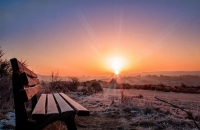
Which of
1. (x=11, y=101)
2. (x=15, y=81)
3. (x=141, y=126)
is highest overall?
(x=15, y=81)

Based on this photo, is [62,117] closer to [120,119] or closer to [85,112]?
[85,112]

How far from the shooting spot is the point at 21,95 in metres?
3.15

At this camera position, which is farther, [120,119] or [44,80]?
[44,80]

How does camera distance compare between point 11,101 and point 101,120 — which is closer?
point 101,120

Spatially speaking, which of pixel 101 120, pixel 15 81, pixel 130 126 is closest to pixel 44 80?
pixel 101 120

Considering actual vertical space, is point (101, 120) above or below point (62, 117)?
below

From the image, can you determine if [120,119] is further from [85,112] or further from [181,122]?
[85,112]

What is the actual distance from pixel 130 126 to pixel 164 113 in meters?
1.91

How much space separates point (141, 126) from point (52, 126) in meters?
2.30

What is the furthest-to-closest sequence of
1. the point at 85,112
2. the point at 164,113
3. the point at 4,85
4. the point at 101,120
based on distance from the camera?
1. the point at 4,85
2. the point at 164,113
3. the point at 101,120
4. the point at 85,112

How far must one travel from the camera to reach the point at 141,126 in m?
6.59

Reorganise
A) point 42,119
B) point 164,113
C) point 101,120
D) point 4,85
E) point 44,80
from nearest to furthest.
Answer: point 42,119, point 101,120, point 164,113, point 4,85, point 44,80

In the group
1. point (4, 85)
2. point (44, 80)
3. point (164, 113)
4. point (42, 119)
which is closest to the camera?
point (42, 119)

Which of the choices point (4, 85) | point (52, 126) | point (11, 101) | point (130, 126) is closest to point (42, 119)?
point (52, 126)
